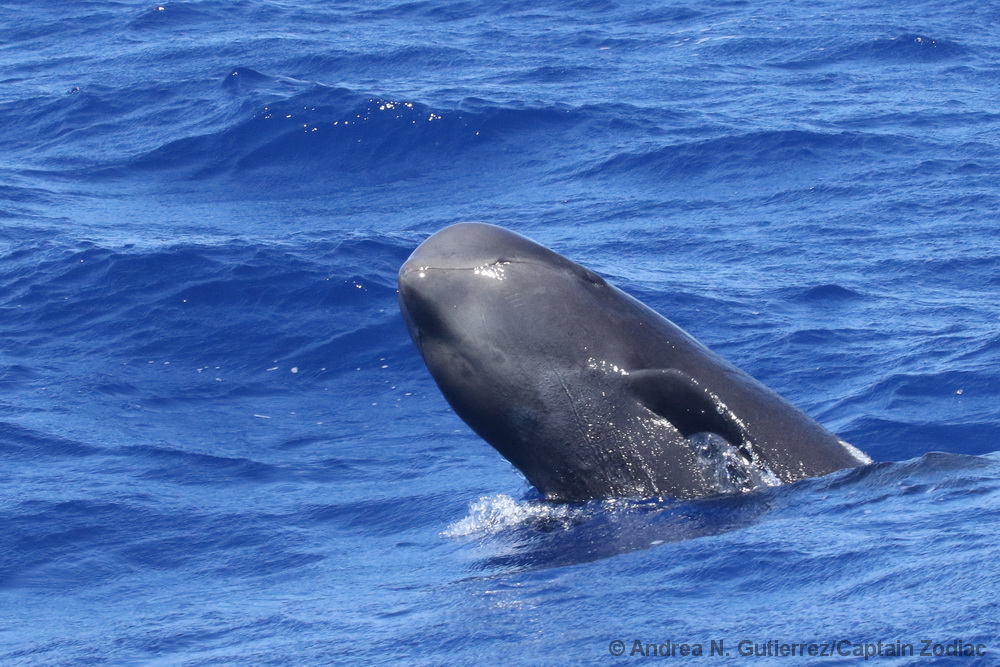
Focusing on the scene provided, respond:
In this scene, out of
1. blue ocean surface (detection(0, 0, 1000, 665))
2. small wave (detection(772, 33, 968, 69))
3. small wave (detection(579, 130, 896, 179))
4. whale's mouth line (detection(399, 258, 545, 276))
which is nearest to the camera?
blue ocean surface (detection(0, 0, 1000, 665))

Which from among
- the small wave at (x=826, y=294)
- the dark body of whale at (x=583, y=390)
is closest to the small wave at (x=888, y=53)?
the small wave at (x=826, y=294)

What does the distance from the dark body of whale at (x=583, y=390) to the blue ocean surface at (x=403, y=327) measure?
30 cm

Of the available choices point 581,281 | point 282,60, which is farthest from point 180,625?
point 282,60

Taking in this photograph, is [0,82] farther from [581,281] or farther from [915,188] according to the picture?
[581,281]

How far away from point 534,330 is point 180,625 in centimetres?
313

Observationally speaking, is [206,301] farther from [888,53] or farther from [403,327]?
[888,53]

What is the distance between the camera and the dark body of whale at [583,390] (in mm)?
9867

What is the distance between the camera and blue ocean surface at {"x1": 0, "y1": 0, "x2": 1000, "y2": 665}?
8.12 metres

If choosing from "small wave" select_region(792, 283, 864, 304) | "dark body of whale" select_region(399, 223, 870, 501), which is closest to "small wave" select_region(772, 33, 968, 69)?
"small wave" select_region(792, 283, 864, 304)

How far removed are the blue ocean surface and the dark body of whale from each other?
30 centimetres

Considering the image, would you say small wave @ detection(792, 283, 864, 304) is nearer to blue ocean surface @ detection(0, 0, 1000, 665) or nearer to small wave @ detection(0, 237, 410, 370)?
blue ocean surface @ detection(0, 0, 1000, 665)

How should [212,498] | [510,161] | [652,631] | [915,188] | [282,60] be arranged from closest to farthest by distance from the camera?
[652,631] < [212,498] < [915,188] < [510,161] < [282,60]

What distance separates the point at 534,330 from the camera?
32.6 feet

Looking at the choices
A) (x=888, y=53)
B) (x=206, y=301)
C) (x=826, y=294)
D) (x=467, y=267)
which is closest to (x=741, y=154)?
(x=826, y=294)
